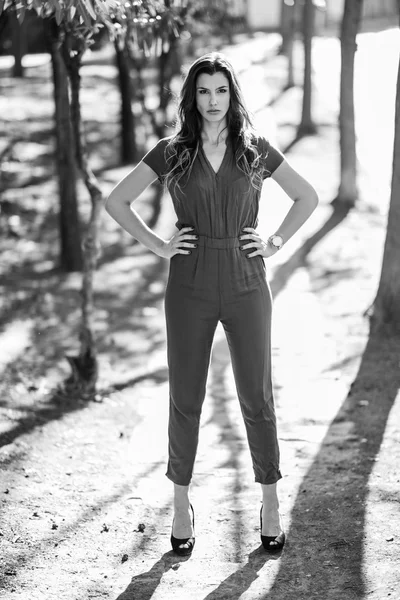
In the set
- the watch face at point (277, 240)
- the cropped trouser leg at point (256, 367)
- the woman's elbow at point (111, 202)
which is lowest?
the cropped trouser leg at point (256, 367)

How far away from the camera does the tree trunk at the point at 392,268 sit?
313 inches

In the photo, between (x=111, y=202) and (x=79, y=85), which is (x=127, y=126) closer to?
(x=79, y=85)

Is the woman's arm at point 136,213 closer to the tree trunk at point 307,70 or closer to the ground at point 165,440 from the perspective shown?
the ground at point 165,440

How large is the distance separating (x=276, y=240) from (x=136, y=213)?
0.66 m

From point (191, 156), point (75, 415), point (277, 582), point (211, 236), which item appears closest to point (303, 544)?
point (277, 582)

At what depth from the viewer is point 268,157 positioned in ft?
13.4

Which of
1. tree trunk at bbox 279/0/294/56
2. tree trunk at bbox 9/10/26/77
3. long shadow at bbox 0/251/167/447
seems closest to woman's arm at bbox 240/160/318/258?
long shadow at bbox 0/251/167/447

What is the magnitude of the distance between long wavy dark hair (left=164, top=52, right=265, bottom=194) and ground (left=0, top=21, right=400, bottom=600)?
177 cm

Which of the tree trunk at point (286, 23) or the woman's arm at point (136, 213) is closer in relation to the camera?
the woman's arm at point (136, 213)

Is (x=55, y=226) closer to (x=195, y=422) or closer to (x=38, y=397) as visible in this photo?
(x=38, y=397)

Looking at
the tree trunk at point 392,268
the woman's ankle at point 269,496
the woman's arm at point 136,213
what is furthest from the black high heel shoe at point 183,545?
the tree trunk at point 392,268

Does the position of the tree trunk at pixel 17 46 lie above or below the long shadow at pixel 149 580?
below

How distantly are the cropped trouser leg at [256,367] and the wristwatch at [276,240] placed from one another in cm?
21

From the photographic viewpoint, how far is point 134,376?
25.9 ft
